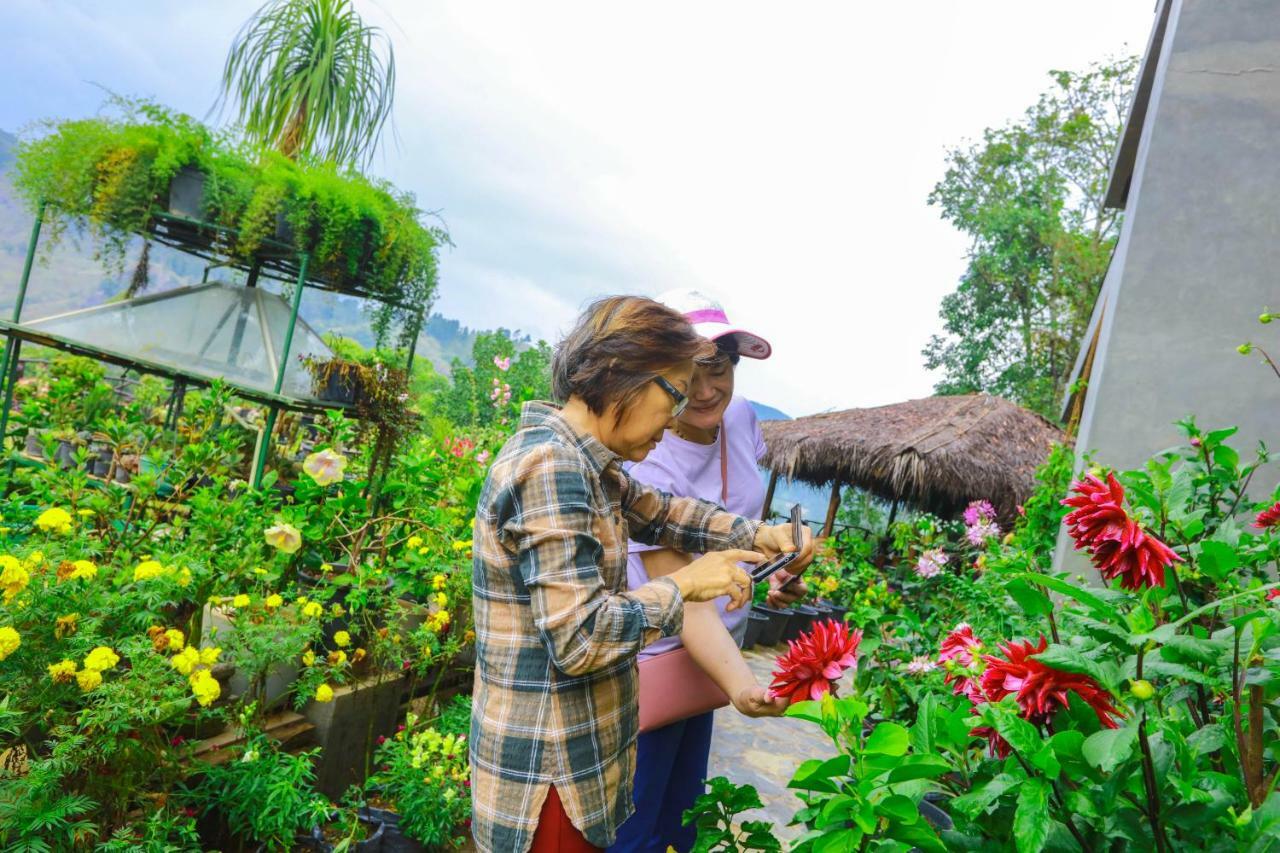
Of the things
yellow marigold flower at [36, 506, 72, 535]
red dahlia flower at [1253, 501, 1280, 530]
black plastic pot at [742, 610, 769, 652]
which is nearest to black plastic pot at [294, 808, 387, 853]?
yellow marigold flower at [36, 506, 72, 535]

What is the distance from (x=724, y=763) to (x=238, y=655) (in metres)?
2.79

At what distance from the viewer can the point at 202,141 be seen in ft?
11.2

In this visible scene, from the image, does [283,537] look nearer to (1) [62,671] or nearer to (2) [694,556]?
(1) [62,671]

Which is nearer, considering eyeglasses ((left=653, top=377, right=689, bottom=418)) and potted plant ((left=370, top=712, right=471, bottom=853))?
eyeglasses ((left=653, top=377, right=689, bottom=418))

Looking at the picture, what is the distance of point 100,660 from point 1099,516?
1.85 m

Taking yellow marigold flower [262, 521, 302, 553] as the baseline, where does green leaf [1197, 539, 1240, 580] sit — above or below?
above

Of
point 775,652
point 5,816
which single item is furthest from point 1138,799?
point 775,652

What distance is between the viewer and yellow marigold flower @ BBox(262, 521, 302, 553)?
2.43 meters

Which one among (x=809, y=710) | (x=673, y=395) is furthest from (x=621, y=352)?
(x=809, y=710)

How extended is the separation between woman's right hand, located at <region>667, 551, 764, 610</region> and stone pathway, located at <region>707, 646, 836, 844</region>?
232 cm

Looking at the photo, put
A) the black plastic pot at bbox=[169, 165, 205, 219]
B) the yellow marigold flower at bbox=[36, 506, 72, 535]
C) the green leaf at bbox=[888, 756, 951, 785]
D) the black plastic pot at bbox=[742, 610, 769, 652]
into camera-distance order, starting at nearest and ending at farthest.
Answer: the green leaf at bbox=[888, 756, 951, 785]
the yellow marigold flower at bbox=[36, 506, 72, 535]
the black plastic pot at bbox=[169, 165, 205, 219]
the black plastic pot at bbox=[742, 610, 769, 652]

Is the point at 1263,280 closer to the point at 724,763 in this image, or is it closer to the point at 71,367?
the point at 724,763

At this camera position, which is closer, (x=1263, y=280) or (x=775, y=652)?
(x=1263, y=280)

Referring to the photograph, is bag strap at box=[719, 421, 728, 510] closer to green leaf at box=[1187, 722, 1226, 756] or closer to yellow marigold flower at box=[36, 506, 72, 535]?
green leaf at box=[1187, 722, 1226, 756]
